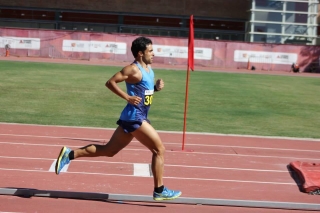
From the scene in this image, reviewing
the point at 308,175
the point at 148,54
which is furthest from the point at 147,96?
the point at 308,175

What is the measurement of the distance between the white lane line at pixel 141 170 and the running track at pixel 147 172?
0.02m

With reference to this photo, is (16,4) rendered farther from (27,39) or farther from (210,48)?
(210,48)

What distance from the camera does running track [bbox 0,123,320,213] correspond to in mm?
8250

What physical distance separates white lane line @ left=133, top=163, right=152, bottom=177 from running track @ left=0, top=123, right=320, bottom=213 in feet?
0.05

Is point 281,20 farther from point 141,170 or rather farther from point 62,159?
point 62,159

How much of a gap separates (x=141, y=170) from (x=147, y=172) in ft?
0.57

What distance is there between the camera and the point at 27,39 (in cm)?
4588

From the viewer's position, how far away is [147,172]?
10.4 meters

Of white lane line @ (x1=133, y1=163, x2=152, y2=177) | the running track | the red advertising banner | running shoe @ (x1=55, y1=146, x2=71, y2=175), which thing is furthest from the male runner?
the red advertising banner

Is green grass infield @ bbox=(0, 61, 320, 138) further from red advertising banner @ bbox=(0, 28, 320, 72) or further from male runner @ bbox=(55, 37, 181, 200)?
red advertising banner @ bbox=(0, 28, 320, 72)

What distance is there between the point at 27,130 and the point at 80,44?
32623 mm

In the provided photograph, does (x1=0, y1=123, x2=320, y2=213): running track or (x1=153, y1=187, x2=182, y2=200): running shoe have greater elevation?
(x1=153, y1=187, x2=182, y2=200): running shoe

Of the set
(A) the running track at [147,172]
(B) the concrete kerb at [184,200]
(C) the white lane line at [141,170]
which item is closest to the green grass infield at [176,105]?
(A) the running track at [147,172]

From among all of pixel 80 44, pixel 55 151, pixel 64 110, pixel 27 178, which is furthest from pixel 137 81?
pixel 80 44
